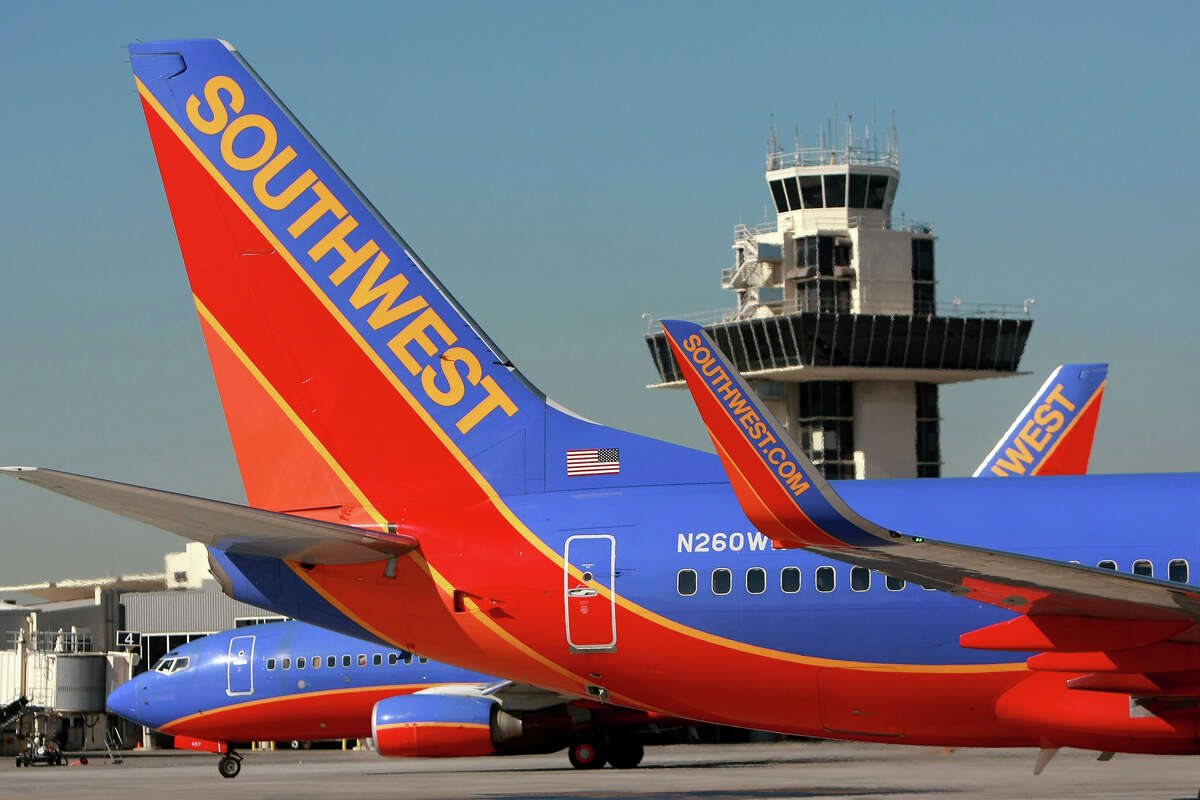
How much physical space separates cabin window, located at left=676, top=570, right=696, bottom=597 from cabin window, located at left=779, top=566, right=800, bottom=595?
913 millimetres

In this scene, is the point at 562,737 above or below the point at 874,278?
below

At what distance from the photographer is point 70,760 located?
5244cm

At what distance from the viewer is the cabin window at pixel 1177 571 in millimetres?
15922

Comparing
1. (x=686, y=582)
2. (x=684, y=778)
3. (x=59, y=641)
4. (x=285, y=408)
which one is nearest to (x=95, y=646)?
(x=59, y=641)

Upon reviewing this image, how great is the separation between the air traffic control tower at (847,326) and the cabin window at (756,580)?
54215 millimetres

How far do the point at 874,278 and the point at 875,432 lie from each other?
23.2 feet

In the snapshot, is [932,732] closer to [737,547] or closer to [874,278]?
[737,547]

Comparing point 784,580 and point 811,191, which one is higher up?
point 811,191

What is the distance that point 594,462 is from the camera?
18031 mm

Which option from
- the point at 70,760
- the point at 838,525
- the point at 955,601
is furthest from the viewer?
the point at 70,760

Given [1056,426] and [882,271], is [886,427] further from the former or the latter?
[1056,426]

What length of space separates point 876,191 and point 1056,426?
42058 millimetres

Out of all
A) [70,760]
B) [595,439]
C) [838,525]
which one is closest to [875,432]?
[70,760]

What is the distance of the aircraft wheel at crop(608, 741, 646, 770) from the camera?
108 ft
